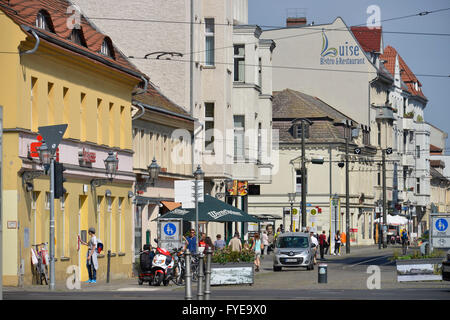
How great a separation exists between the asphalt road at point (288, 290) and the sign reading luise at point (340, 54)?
54.2 meters

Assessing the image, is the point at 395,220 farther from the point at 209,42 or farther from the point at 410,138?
the point at 209,42

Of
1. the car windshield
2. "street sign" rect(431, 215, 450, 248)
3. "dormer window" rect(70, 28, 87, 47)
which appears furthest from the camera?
the car windshield

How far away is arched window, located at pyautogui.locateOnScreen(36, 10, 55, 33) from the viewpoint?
32412 millimetres

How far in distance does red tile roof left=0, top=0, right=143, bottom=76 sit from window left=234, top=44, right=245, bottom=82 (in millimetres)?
16062

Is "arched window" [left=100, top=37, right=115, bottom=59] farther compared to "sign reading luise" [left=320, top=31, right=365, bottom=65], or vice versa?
"sign reading luise" [left=320, top=31, right=365, bottom=65]

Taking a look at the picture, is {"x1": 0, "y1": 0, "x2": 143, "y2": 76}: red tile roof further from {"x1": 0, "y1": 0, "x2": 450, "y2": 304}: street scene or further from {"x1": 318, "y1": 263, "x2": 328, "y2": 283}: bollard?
{"x1": 318, "y1": 263, "x2": 328, "y2": 283}: bollard

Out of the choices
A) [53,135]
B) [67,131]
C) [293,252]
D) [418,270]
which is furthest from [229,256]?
[293,252]

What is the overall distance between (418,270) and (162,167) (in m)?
15.7

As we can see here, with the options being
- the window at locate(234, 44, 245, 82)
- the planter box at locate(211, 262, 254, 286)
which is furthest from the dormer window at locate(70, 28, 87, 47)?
the window at locate(234, 44, 245, 82)

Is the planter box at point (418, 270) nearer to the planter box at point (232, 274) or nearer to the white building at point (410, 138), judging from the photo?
the planter box at point (232, 274)

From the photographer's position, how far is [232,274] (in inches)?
1321

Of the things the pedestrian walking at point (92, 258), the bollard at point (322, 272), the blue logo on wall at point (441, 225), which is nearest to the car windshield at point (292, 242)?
the bollard at point (322, 272)

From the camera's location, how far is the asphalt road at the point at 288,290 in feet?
83.0
